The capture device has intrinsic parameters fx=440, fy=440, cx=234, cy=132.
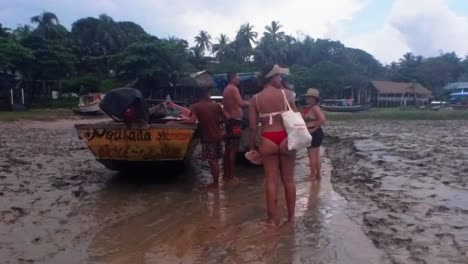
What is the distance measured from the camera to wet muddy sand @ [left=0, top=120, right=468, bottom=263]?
400cm

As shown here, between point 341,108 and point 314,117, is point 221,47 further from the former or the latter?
point 314,117

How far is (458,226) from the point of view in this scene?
4.65 meters

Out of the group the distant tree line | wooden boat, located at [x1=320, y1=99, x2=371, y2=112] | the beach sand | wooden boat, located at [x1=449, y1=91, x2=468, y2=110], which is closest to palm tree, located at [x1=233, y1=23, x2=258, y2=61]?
the distant tree line

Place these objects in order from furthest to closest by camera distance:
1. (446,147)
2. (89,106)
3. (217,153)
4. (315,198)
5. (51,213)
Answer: (89,106) → (446,147) → (217,153) → (315,198) → (51,213)

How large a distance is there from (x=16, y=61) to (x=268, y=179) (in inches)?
1179

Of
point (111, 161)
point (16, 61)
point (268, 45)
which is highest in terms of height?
point (268, 45)

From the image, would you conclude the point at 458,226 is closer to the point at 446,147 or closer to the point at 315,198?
the point at 315,198

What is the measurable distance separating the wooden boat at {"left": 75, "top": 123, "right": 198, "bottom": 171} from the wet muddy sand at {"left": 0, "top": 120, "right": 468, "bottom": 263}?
0.51m

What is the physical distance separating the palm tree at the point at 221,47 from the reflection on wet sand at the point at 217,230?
2011 inches

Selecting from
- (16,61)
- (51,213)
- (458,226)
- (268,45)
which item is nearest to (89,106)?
(16,61)

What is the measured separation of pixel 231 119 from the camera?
734 cm

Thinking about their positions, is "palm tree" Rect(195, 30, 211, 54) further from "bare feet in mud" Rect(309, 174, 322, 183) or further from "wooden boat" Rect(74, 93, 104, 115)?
"bare feet in mud" Rect(309, 174, 322, 183)

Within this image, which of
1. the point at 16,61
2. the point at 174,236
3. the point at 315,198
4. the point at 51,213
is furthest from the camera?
the point at 16,61

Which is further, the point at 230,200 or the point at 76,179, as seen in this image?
the point at 76,179
